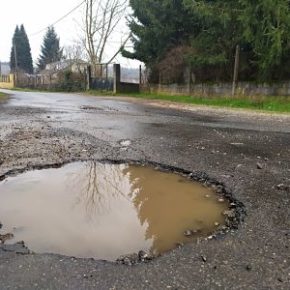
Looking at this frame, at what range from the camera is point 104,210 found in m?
4.00

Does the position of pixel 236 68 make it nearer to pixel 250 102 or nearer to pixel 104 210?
pixel 250 102

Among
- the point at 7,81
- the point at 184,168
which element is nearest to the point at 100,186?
the point at 184,168

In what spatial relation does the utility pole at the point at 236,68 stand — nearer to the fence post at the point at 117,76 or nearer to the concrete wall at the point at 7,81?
the fence post at the point at 117,76

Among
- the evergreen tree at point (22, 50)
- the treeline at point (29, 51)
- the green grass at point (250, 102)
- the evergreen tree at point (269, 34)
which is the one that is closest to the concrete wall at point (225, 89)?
the green grass at point (250, 102)

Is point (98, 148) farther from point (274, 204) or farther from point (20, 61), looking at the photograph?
point (20, 61)

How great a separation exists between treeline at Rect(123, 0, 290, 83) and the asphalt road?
5563 millimetres

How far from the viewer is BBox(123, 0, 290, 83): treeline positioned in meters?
15.5

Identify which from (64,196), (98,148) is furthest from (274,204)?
(98,148)

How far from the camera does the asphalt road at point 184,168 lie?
257 centimetres

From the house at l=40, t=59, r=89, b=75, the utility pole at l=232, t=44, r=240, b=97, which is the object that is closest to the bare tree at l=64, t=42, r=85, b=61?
the house at l=40, t=59, r=89, b=75

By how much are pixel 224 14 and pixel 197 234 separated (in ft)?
50.5

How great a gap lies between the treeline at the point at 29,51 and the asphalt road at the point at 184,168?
71285mm

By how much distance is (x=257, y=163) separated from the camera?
5.65m

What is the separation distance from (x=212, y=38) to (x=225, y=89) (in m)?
2.63
